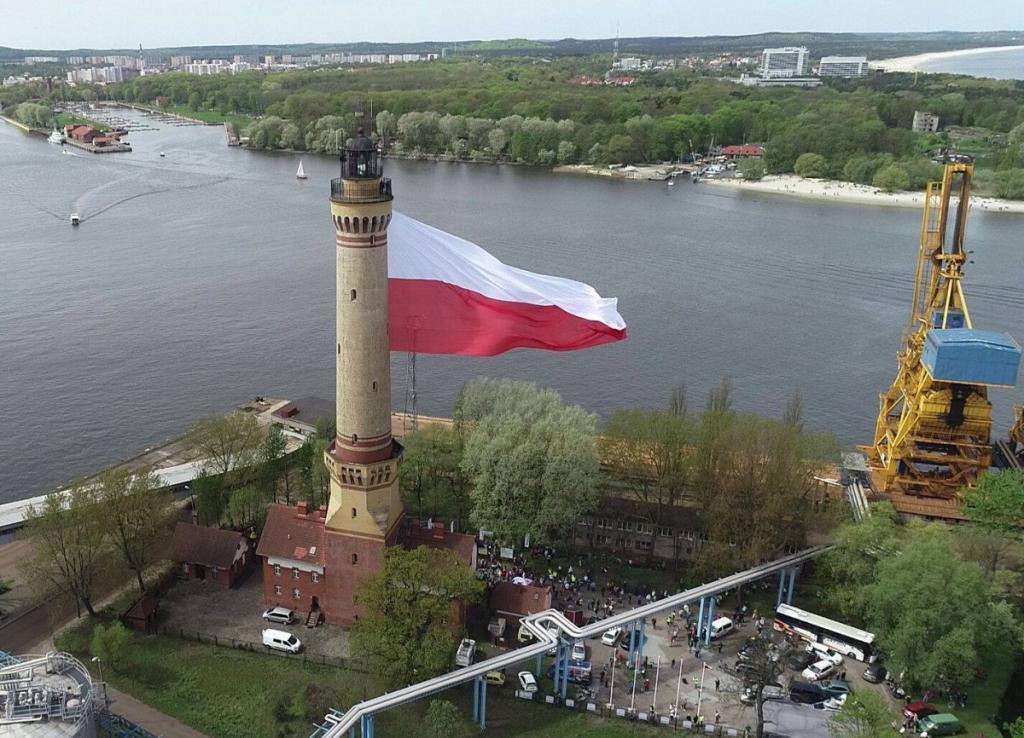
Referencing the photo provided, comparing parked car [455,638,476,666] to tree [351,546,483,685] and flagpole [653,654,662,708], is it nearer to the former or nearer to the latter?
tree [351,546,483,685]

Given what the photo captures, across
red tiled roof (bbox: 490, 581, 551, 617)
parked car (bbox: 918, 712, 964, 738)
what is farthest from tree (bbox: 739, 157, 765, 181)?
parked car (bbox: 918, 712, 964, 738)

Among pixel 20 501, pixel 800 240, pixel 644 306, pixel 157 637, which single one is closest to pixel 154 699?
pixel 157 637

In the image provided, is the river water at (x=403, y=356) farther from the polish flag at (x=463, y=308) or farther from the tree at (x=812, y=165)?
the polish flag at (x=463, y=308)

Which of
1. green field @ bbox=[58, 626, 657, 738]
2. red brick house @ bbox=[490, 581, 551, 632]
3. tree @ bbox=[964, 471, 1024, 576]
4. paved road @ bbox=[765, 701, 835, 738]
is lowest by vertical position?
green field @ bbox=[58, 626, 657, 738]

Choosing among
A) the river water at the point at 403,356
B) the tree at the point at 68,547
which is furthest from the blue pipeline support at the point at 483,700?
the river water at the point at 403,356

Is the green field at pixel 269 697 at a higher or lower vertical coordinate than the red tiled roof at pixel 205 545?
lower
